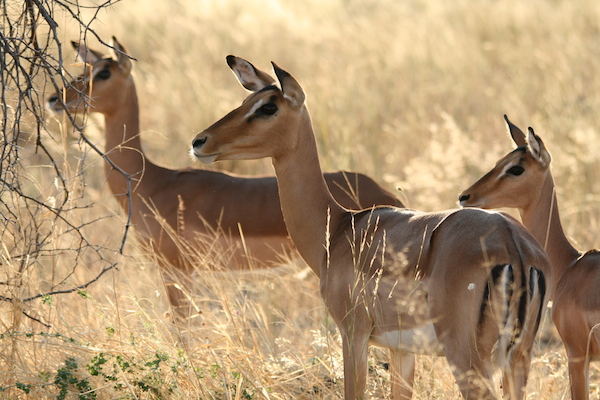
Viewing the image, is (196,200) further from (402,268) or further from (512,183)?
(402,268)

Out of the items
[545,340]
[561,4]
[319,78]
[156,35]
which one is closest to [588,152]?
[545,340]

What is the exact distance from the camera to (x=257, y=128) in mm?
4141

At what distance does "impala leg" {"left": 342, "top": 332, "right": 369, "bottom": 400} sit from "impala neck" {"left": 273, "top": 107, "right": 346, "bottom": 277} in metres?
0.66

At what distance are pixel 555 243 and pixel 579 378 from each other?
2.84 ft

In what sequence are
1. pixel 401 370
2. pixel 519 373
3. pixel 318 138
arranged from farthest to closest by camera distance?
1. pixel 318 138
2. pixel 401 370
3. pixel 519 373

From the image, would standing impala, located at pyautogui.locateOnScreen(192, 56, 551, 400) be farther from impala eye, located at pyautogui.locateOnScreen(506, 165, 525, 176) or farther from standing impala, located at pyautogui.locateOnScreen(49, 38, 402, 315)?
standing impala, located at pyautogui.locateOnScreen(49, 38, 402, 315)

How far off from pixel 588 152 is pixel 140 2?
12768mm

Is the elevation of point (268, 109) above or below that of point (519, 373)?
above

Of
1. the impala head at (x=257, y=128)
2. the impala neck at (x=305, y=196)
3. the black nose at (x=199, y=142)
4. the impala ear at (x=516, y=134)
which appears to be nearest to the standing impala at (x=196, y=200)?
the impala ear at (x=516, y=134)

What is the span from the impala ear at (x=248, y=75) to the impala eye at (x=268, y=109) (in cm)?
50

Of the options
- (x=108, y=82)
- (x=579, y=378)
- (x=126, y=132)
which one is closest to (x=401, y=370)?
(x=579, y=378)

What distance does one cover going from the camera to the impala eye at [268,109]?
417 cm

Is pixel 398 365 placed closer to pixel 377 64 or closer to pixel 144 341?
pixel 144 341

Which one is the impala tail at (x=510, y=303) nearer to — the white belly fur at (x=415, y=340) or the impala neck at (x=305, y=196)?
the white belly fur at (x=415, y=340)
